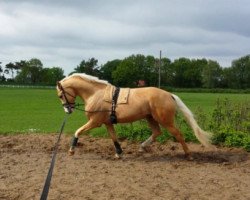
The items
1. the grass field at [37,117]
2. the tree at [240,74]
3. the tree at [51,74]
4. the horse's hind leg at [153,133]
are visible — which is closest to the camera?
the horse's hind leg at [153,133]

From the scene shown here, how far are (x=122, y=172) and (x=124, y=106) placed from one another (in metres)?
1.94

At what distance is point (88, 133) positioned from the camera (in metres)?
13.0

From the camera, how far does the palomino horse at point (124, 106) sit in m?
9.72

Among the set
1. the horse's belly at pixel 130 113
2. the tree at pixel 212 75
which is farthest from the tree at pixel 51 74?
the horse's belly at pixel 130 113

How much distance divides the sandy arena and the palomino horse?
0.58 metres

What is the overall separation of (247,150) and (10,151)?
17.9 feet

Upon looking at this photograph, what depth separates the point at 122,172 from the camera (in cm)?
827

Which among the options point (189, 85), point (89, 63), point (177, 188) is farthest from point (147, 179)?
point (189, 85)

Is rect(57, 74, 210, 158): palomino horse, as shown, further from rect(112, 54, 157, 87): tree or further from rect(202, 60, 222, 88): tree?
rect(202, 60, 222, 88): tree

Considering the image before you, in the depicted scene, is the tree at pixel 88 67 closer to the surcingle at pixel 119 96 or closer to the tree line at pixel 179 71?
the tree line at pixel 179 71

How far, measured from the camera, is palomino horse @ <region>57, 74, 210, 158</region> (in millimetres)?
A: 9719

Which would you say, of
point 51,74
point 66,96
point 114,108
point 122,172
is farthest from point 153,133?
point 51,74

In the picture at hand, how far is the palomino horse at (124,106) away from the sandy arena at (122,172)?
575mm

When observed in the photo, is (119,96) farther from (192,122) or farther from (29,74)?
(29,74)
